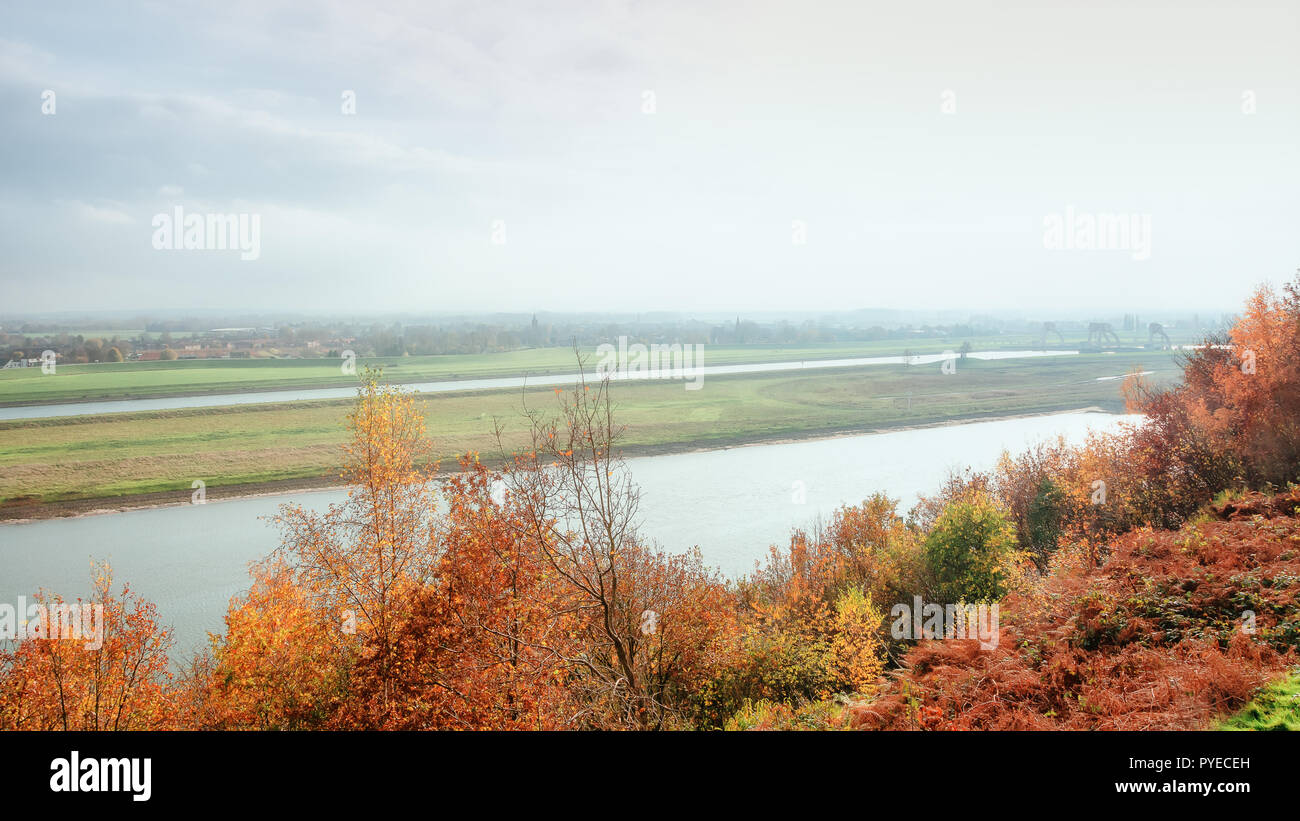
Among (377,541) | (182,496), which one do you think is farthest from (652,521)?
(182,496)

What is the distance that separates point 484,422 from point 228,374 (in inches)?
1458

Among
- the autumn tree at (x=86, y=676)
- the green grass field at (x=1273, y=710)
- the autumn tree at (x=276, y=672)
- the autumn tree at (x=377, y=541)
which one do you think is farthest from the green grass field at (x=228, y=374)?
the green grass field at (x=1273, y=710)

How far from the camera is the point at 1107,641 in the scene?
368 inches

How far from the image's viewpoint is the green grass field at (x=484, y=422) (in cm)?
4556

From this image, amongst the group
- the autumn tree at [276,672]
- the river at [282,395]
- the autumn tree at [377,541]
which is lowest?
the autumn tree at [276,672]

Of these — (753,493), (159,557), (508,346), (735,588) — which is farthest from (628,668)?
(508,346)

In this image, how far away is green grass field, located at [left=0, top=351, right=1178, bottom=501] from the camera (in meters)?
45.6

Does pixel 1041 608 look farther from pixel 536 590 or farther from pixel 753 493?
pixel 753 493

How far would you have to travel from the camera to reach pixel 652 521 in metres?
35.2

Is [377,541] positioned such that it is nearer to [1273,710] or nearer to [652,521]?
[652,521]

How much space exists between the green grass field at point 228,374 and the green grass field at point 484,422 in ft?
32.2

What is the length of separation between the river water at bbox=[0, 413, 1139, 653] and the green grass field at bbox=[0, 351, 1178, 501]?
468cm

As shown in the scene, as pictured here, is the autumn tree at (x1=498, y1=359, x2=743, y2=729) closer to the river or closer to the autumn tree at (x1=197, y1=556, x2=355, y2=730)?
the autumn tree at (x1=197, y1=556, x2=355, y2=730)

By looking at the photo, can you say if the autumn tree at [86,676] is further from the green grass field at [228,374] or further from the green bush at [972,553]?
the green grass field at [228,374]
